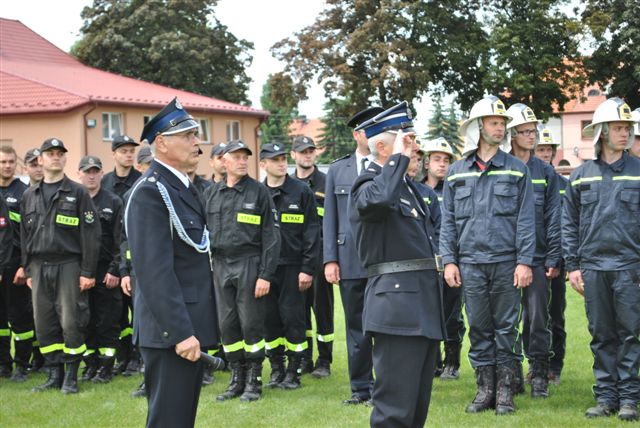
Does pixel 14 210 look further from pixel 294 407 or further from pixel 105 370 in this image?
pixel 294 407

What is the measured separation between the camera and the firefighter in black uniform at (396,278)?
4992 millimetres

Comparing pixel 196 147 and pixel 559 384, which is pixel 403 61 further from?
pixel 196 147

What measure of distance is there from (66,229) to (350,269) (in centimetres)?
320

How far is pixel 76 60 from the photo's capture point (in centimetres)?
5028

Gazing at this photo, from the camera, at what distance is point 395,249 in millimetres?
5121

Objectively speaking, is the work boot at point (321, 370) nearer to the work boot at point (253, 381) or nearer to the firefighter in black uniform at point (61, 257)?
the work boot at point (253, 381)

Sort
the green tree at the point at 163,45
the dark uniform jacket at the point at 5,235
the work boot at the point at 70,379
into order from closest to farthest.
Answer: the work boot at the point at 70,379 < the dark uniform jacket at the point at 5,235 < the green tree at the point at 163,45

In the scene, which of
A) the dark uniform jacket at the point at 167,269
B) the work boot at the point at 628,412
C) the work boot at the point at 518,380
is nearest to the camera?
the dark uniform jacket at the point at 167,269

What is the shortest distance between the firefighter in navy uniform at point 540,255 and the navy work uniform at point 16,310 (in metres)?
5.85

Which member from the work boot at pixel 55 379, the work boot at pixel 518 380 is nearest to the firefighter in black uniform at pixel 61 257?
the work boot at pixel 55 379

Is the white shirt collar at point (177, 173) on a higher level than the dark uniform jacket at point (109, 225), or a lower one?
higher

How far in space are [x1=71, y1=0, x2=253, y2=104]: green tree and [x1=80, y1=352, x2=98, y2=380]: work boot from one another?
4130 centimetres

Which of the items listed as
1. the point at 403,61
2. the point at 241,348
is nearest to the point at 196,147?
the point at 241,348

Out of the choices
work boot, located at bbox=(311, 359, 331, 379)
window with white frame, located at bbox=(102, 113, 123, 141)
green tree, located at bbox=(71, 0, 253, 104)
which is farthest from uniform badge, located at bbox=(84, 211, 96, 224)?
green tree, located at bbox=(71, 0, 253, 104)
